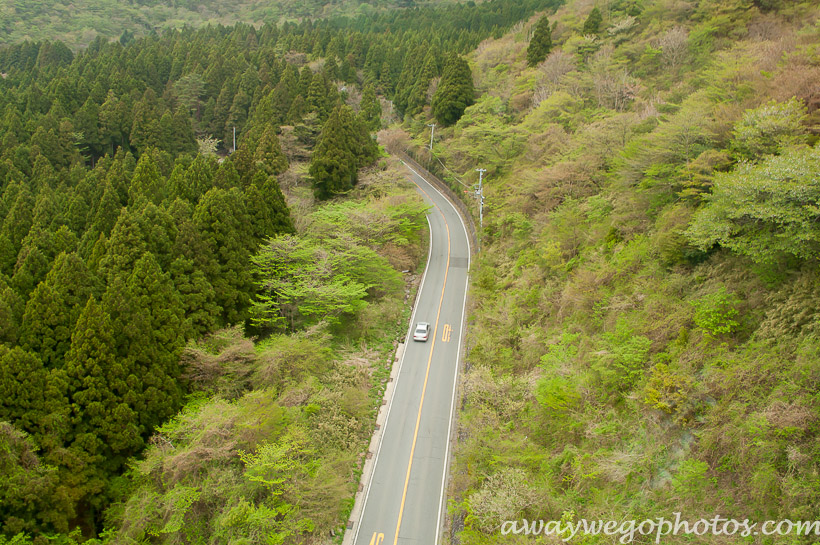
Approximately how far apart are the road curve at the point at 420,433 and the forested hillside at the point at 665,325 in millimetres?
1443

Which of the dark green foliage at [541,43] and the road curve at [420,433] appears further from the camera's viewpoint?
the dark green foliage at [541,43]

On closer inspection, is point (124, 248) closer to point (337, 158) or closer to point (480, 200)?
point (337, 158)

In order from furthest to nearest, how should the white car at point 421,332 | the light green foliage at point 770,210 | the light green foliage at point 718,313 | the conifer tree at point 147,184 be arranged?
1. the conifer tree at point 147,184
2. the white car at point 421,332
3. the light green foliage at point 718,313
4. the light green foliage at point 770,210

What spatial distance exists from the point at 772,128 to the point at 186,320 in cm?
2691

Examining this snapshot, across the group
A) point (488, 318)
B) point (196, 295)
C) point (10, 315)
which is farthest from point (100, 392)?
point (488, 318)

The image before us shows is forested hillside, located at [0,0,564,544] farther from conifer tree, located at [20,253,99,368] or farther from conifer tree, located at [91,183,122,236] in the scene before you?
conifer tree, located at [91,183,122,236]

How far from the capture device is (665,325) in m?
18.4

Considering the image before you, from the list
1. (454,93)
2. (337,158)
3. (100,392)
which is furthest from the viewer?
(454,93)

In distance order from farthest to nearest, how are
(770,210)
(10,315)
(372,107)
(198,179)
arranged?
(372,107) < (198,179) < (10,315) < (770,210)

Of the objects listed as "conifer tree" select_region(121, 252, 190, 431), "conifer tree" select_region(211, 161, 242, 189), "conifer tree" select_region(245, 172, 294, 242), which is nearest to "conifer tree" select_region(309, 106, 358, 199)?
"conifer tree" select_region(211, 161, 242, 189)

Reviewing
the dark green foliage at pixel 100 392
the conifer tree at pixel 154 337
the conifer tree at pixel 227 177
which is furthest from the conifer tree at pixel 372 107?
the dark green foliage at pixel 100 392

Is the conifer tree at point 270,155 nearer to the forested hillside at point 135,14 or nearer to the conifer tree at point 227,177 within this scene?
the conifer tree at point 227,177

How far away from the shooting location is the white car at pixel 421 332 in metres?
33.8

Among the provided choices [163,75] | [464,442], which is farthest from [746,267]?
[163,75]
